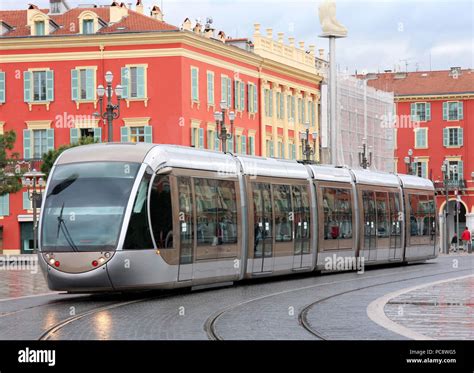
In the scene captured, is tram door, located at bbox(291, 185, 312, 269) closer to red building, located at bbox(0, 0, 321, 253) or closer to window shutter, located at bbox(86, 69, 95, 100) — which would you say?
red building, located at bbox(0, 0, 321, 253)

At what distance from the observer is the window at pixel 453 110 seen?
118 metres

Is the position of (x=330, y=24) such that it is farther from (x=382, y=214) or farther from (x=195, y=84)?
(x=382, y=214)

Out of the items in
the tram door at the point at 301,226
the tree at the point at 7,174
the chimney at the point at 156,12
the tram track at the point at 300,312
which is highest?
the chimney at the point at 156,12

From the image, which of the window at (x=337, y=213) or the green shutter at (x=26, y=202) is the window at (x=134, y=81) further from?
the window at (x=337, y=213)

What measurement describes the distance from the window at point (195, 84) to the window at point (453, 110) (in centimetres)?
4716

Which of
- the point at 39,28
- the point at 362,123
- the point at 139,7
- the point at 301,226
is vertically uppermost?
the point at 139,7

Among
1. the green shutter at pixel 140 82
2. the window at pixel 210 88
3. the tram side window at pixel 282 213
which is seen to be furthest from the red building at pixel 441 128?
the tram side window at pixel 282 213

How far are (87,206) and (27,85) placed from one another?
52.1 meters

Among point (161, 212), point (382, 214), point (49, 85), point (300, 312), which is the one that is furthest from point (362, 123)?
point (300, 312)

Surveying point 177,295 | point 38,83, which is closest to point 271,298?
point 177,295

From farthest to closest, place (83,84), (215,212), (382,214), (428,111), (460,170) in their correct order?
1. (428,111)
2. (460,170)
3. (83,84)
4. (382,214)
5. (215,212)

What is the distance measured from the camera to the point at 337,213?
36.8 meters

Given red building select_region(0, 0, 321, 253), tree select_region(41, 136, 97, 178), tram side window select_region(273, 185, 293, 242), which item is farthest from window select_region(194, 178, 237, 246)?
red building select_region(0, 0, 321, 253)

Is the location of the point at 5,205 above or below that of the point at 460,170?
below
